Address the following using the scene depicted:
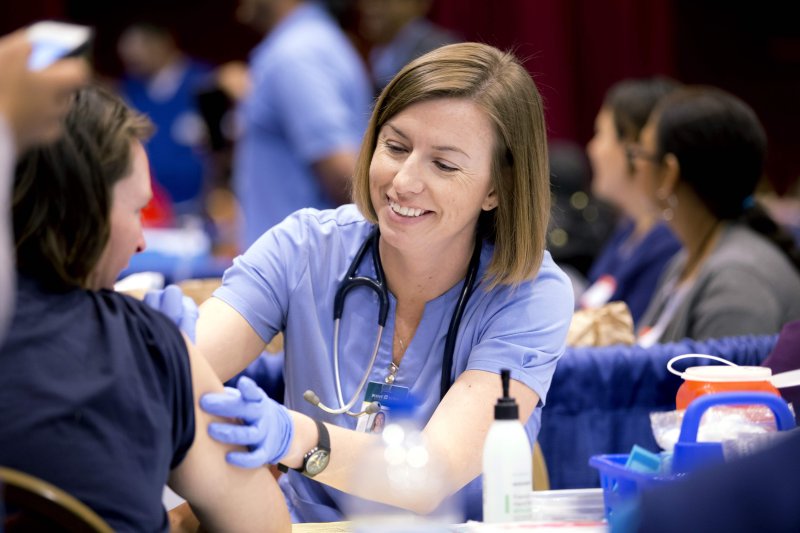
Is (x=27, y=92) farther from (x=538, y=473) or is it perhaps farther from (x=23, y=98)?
(x=538, y=473)

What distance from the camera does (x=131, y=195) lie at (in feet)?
4.86

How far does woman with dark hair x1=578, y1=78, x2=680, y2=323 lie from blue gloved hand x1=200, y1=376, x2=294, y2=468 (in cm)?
244

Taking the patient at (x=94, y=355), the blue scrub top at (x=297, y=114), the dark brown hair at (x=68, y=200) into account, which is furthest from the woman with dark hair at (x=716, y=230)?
the dark brown hair at (x=68, y=200)

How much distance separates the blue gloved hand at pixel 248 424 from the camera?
4.84 feet

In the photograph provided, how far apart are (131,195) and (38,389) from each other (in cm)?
31

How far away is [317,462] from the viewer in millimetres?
1674

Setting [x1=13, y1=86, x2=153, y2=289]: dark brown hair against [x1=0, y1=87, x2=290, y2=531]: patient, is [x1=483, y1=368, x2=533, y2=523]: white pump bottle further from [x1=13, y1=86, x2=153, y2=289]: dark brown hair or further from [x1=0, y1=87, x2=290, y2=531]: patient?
[x1=13, y1=86, x2=153, y2=289]: dark brown hair

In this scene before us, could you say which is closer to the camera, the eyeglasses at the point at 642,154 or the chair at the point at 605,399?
the chair at the point at 605,399

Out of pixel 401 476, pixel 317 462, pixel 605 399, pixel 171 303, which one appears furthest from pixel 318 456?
pixel 605 399

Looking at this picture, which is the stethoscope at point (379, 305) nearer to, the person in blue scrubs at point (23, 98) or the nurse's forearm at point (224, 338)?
the nurse's forearm at point (224, 338)

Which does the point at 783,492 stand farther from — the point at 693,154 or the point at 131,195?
the point at 693,154

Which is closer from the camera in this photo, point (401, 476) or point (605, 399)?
point (401, 476)

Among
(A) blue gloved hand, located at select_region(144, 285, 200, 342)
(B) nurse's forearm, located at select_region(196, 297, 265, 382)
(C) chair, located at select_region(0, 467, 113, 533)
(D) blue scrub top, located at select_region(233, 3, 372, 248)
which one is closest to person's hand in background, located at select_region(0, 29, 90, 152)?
(C) chair, located at select_region(0, 467, 113, 533)

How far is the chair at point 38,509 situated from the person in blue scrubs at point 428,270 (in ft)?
2.48
